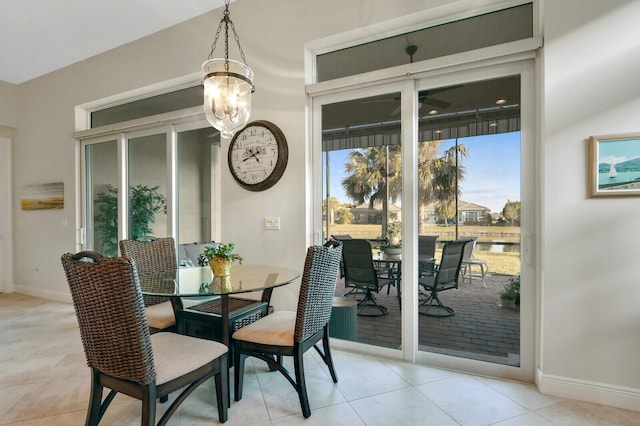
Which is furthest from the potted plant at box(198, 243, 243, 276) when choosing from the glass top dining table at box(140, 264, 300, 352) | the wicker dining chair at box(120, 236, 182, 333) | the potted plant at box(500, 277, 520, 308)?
the potted plant at box(500, 277, 520, 308)

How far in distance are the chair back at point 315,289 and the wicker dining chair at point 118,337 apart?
624 mm

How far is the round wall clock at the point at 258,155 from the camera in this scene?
10.3 ft

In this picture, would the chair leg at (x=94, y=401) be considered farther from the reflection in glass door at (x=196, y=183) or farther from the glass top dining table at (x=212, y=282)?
the reflection in glass door at (x=196, y=183)

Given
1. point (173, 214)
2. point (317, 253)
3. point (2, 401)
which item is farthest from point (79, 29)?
point (317, 253)

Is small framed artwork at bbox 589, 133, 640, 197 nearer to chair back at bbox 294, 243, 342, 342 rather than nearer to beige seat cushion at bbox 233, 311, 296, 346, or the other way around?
chair back at bbox 294, 243, 342, 342

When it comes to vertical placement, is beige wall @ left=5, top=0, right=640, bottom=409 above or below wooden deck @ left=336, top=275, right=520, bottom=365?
above

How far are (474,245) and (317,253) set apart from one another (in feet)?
4.62

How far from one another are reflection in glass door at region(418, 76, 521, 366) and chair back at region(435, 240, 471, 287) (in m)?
0.02

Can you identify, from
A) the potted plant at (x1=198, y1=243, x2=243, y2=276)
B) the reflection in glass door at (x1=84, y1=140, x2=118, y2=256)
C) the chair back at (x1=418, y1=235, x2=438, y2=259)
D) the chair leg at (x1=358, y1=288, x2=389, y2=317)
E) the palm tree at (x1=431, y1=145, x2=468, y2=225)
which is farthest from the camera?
the reflection in glass door at (x1=84, y1=140, x2=118, y2=256)

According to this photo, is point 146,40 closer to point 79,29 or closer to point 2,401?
point 79,29

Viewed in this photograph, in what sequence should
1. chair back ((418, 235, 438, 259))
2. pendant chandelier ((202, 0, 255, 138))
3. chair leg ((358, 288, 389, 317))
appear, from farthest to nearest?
chair leg ((358, 288, 389, 317))
chair back ((418, 235, 438, 259))
pendant chandelier ((202, 0, 255, 138))

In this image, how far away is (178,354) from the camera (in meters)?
1.73

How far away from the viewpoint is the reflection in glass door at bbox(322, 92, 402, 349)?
282 cm

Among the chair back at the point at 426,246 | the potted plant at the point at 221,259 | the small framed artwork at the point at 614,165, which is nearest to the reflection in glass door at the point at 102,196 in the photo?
the potted plant at the point at 221,259
